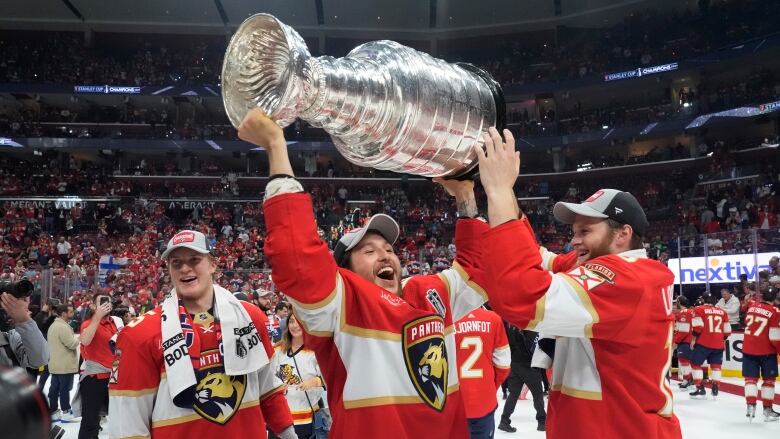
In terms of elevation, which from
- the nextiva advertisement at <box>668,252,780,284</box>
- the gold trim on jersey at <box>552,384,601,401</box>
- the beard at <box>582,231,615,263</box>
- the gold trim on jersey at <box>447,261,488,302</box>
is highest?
the beard at <box>582,231,615,263</box>

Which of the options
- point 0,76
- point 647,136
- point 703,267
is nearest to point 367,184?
point 647,136

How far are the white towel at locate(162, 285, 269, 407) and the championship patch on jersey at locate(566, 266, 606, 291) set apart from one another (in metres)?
1.49

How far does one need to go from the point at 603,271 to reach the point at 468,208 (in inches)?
26.6

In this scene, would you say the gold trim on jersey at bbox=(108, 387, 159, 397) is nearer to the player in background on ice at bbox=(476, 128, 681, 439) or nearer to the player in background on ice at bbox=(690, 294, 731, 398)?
the player in background on ice at bbox=(476, 128, 681, 439)

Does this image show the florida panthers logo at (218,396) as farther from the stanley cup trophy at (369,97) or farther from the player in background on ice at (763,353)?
the player in background on ice at (763,353)

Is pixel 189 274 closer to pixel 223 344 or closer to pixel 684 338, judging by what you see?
pixel 223 344

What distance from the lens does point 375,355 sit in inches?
86.6

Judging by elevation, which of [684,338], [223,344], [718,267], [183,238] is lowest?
[684,338]

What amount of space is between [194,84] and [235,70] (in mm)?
29566

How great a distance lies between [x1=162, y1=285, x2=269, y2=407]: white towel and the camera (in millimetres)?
2736

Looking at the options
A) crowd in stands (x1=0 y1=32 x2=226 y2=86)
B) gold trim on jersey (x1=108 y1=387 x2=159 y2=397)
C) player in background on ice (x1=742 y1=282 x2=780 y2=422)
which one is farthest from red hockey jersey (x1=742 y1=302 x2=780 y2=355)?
crowd in stands (x1=0 y1=32 x2=226 y2=86)

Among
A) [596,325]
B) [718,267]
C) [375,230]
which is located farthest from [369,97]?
[718,267]

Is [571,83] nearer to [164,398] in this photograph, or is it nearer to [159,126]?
[159,126]

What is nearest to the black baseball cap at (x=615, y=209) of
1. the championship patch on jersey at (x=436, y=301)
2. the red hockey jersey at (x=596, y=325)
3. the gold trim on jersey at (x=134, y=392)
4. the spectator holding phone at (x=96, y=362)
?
the red hockey jersey at (x=596, y=325)
